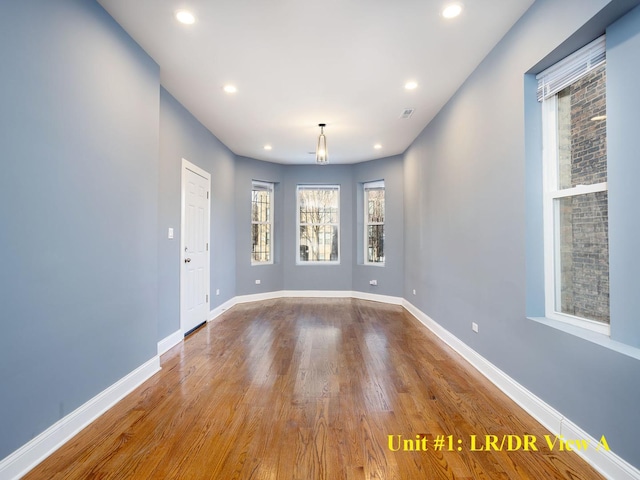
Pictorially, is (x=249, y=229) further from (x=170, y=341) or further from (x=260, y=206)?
(x=170, y=341)

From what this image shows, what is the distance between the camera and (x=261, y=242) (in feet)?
21.2

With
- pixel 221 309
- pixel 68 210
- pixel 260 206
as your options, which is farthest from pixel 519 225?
pixel 260 206

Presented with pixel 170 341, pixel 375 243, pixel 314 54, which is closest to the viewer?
pixel 314 54

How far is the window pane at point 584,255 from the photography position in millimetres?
1753

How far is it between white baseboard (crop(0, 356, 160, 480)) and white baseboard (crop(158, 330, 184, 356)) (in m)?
0.70

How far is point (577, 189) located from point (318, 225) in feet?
16.7

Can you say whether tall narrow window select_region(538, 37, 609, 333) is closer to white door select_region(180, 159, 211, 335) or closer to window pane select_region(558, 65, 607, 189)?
window pane select_region(558, 65, 607, 189)

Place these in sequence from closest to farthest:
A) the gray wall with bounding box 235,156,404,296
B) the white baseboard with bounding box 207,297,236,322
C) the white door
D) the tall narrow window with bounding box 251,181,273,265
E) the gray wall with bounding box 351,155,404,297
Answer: the white door, the white baseboard with bounding box 207,297,236,322, the gray wall with bounding box 351,155,404,297, the gray wall with bounding box 235,156,404,296, the tall narrow window with bounding box 251,181,273,265

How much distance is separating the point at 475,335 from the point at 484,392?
2.05ft

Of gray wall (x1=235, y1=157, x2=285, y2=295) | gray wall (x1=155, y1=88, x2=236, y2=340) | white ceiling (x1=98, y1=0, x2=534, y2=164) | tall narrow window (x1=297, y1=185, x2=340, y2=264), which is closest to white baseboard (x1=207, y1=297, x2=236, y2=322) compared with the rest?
gray wall (x1=155, y1=88, x2=236, y2=340)

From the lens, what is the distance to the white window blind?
1.77m

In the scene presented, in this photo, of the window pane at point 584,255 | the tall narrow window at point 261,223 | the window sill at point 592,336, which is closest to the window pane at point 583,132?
the window pane at point 584,255

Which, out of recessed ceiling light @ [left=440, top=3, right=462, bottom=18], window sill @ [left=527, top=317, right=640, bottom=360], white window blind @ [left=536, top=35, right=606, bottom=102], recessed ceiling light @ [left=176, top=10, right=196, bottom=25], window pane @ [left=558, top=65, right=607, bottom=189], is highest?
recessed ceiling light @ [left=176, top=10, right=196, bottom=25]

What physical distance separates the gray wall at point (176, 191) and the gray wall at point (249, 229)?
71 centimetres
